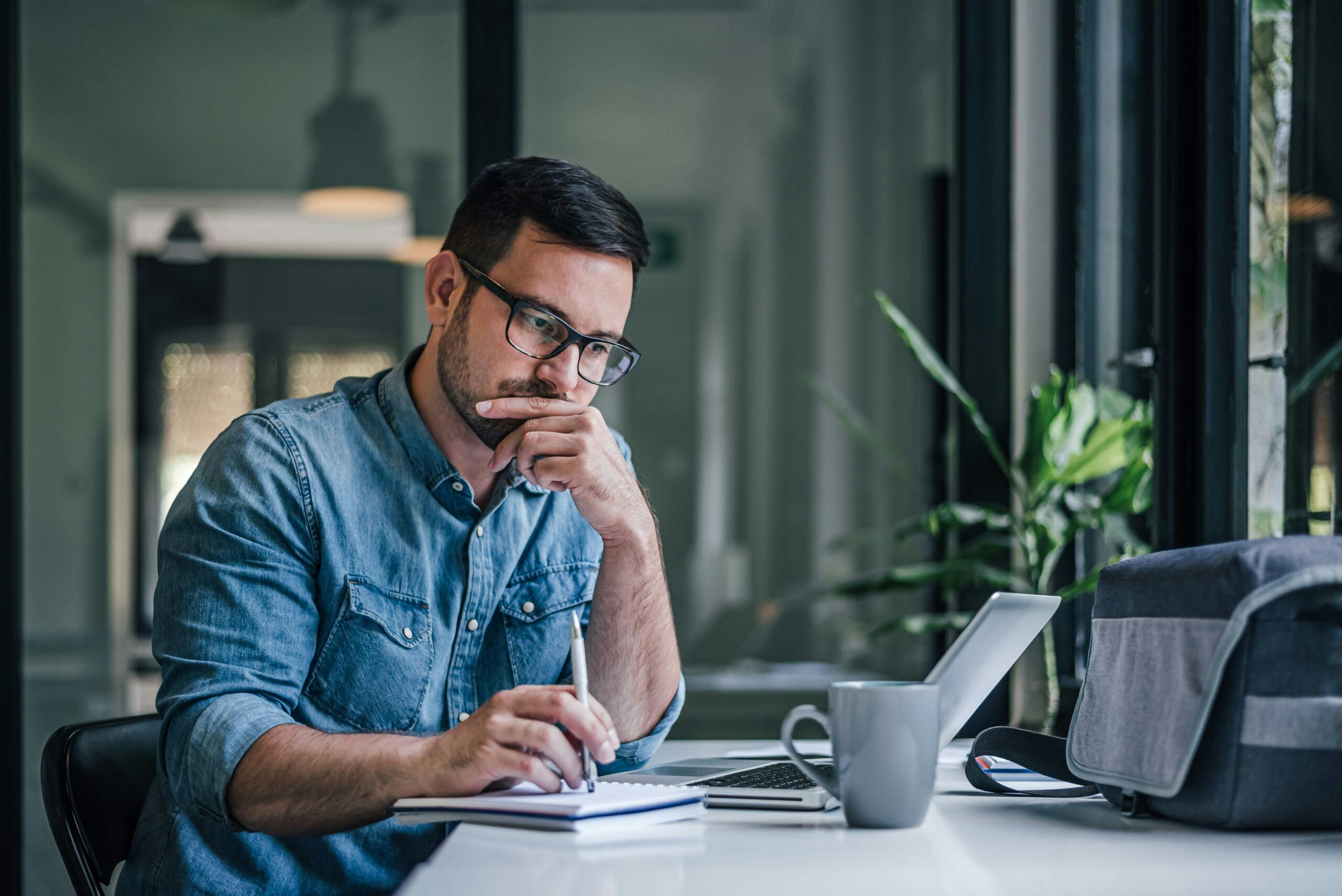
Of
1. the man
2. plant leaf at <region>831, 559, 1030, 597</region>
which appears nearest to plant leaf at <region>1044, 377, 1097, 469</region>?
plant leaf at <region>831, 559, 1030, 597</region>

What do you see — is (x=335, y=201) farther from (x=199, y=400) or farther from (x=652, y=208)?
(x=652, y=208)

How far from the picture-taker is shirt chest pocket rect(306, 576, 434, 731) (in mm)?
1275

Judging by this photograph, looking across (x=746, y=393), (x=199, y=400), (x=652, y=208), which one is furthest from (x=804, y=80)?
(x=199, y=400)

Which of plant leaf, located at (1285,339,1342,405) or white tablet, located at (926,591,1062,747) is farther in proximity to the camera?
plant leaf, located at (1285,339,1342,405)

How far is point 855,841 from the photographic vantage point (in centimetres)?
85

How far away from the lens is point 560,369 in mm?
1367

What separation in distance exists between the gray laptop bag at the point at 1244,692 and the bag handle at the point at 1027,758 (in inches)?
4.6

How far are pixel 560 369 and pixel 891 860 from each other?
2.44ft

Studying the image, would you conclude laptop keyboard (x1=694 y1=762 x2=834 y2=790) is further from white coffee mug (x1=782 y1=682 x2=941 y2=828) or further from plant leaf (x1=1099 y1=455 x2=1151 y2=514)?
plant leaf (x1=1099 y1=455 x2=1151 y2=514)

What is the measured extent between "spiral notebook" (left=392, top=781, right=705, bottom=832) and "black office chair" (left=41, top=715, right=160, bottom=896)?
456 mm

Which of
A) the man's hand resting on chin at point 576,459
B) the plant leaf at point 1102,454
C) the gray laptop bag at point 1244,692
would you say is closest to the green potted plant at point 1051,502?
the plant leaf at point 1102,454

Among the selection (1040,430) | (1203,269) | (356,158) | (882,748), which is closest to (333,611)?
(882,748)

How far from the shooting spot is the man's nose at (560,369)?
4.47 feet

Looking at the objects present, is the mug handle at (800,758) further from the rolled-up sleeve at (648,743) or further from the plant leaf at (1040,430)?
the plant leaf at (1040,430)
